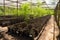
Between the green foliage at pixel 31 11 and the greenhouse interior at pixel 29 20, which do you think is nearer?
the greenhouse interior at pixel 29 20

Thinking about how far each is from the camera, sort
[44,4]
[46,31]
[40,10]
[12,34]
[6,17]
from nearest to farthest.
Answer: [46,31] → [12,34] → [6,17] → [40,10] → [44,4]

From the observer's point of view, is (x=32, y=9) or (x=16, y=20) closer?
(x=16, y=20)

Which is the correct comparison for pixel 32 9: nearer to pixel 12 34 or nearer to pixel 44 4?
pixel 44 4

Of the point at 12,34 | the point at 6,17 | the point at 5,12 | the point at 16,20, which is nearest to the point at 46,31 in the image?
the point at 12,34

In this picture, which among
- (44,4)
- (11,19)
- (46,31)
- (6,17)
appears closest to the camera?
(46,31)

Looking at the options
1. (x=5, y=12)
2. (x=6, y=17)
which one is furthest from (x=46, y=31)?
(x=5, y=12)

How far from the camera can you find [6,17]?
12.4 ft

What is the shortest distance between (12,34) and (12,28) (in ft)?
0.39

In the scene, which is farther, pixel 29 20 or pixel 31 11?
pixel 31 11

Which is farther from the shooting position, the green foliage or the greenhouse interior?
the green foliage

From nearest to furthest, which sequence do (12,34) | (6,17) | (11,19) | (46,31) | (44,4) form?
(46,31) < (12,34) < (11,19) < (6,17) < (44,4)

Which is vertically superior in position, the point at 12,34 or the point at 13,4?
the point at 13,4

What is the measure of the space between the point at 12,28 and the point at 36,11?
1350 mm

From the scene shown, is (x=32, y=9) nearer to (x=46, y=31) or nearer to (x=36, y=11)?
(x=36, y=11)
